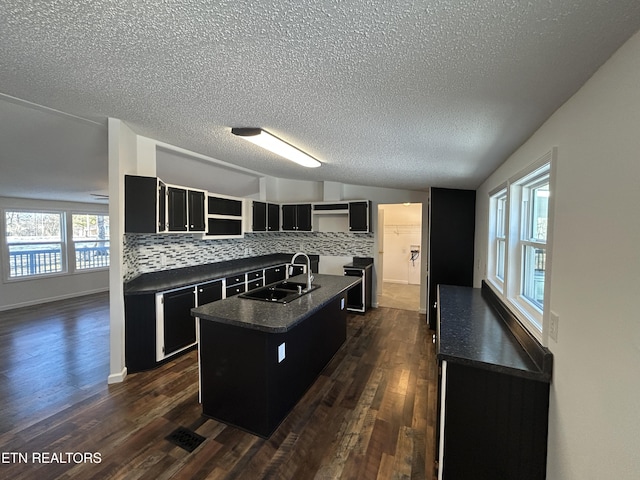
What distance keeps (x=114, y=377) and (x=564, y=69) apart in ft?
12.9

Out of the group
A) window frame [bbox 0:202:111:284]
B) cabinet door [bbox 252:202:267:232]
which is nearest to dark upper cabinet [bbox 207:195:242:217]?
cabinet door [bbox 252:202:267:232]

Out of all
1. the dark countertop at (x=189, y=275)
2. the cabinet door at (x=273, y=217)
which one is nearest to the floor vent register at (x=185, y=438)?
the dark countertop at (x=189, y=275)

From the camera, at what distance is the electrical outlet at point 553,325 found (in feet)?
4.39

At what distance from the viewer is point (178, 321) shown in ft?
10.7

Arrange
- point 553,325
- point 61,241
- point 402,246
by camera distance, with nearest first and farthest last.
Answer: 1. point 553,325
2. point 61,241
3. point 402,246

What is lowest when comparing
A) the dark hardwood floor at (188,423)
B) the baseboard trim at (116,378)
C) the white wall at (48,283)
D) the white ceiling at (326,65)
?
the dark hardwood floor at (188,423)

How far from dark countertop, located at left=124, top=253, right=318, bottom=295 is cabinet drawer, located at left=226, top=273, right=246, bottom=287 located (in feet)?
0.20

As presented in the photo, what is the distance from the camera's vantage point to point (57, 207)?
607 cm

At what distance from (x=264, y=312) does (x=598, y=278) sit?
6.35ft

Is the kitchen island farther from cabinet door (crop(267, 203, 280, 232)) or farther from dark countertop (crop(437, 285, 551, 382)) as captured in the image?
cabinet door (crop(267, 203, 280, 232))

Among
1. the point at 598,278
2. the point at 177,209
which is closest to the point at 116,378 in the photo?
the point at 177,209

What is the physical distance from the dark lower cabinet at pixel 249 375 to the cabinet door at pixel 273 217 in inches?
131

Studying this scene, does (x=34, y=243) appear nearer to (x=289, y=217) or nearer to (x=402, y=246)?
(x=289, y=217)

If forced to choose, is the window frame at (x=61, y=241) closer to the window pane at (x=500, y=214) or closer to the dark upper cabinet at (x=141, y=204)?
the dark upper cabinet at (x=141, y=204)
